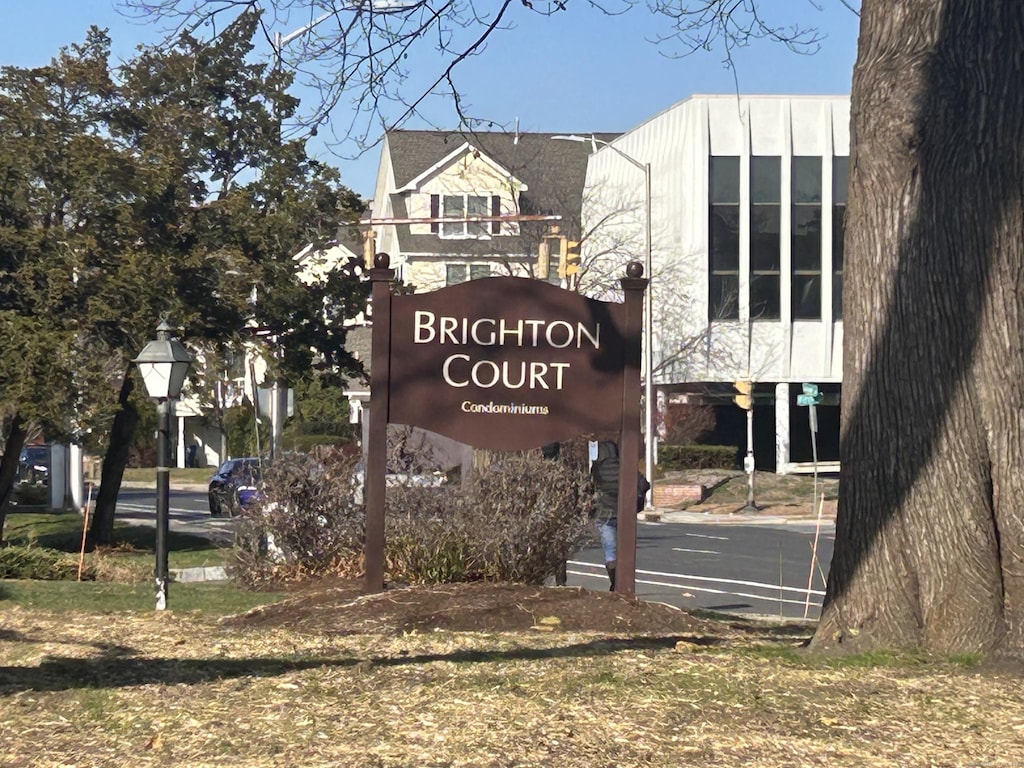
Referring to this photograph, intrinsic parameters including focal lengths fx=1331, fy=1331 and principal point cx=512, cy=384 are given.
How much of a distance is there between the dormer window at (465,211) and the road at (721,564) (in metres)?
13.3

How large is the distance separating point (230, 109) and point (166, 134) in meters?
1.12

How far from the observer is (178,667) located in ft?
23.0

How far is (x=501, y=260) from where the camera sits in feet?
120

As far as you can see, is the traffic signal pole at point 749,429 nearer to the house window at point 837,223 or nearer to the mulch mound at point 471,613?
the house window at point 837,223

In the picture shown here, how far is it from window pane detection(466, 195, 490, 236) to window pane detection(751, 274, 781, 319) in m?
8.66

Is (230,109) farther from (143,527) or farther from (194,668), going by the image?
(194,668)

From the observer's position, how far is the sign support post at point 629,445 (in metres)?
9.83

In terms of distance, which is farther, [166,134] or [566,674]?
[166,134]

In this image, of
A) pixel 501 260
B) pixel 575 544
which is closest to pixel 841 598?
pixel 575 544

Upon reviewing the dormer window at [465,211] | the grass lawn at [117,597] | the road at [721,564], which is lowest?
the road at [721,564]

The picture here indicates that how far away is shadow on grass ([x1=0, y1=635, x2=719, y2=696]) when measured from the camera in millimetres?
6574

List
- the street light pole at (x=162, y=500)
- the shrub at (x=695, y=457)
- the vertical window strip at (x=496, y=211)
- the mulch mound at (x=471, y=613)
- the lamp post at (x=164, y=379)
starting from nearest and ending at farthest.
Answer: the mulch mound at (x=471, y=613)
the street light pole at (x=162, y=500)
the lamp post at (x=164, y=379)
the vertical window strip at (x=496, y=211)
the shrub at (x=695, y=457)

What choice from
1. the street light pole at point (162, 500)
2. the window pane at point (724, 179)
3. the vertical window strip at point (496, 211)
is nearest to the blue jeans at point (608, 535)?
the street light pole at point (162, 500)

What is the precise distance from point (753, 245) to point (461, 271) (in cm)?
981
